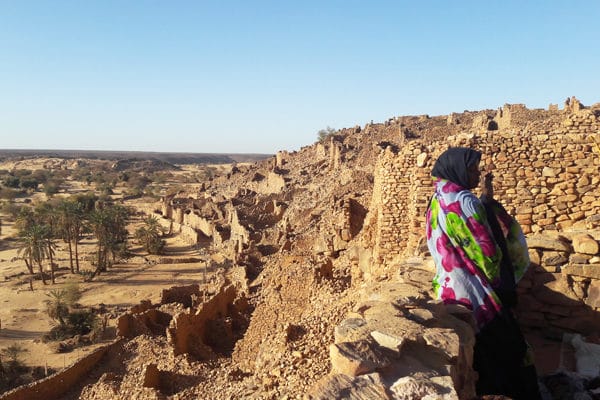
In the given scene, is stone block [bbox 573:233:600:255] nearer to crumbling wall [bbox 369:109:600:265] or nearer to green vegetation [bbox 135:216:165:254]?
crumbling wall [bbox 369:109:600:265]

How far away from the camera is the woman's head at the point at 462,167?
3727 mm

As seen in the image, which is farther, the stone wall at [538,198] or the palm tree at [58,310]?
the palm tree at [58,310]

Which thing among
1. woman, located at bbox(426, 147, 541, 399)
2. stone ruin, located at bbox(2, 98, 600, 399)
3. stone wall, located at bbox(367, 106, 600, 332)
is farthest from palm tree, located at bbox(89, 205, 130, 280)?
woman, located at bbox(426, 147, 541, 399)

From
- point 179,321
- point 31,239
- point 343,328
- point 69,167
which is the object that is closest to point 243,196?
point 31,239

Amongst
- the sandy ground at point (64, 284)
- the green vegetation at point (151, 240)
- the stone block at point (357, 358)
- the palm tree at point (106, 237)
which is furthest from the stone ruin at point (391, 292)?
the green vegetation at point (151, 240)

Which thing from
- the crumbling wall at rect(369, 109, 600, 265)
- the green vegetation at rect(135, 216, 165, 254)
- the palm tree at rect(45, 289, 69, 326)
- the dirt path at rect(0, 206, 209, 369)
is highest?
the crumbling wall at rect(369, 109, 600, 265)

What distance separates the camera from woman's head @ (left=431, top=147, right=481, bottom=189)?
373 cm

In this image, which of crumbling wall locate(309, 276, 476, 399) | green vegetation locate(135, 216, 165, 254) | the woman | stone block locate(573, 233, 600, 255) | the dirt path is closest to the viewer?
crumbling wall locate(309, 276, 476, 399)

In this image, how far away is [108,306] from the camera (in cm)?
2047

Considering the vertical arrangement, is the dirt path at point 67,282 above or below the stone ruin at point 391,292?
below

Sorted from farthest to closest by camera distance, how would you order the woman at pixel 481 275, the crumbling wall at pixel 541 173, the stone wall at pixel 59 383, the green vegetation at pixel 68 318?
1. the green vegetation at pixel 68 318
2. the stone wall at pixel 59 383
3. the crumbling wall at pixel 541 173
4. the woman at pixel 481 275

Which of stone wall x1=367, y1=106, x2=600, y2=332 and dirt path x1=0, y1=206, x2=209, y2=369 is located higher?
stone wall x1=367, y1=106, x2=600, y2=332

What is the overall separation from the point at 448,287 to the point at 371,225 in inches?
237

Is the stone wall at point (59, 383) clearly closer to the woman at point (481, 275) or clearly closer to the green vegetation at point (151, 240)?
the woman at point (481, 275)
